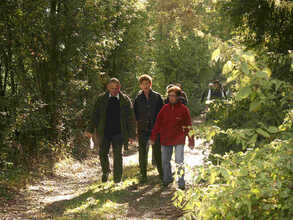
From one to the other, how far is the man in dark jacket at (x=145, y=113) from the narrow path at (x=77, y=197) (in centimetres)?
64

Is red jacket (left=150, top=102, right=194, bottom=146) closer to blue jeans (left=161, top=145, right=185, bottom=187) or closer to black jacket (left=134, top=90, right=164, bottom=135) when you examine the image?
blue jeans (left=161, top=145, right=185, bottom=187)

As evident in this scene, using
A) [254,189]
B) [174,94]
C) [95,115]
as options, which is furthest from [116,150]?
[254,189]

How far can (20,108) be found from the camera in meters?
9.66

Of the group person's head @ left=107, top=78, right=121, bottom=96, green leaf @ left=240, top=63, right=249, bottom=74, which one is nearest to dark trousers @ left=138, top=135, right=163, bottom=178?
person's head @ left=107, top=78, right=121, bottom=96

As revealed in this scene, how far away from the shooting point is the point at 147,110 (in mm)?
9438

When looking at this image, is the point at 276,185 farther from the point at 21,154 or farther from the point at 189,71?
the point at 189,71

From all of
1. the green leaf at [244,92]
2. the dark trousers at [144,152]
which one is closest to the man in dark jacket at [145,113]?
the dark trousers at [144,152]

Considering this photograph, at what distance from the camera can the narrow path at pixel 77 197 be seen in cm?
714

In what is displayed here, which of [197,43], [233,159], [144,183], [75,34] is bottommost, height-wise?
[144,183]

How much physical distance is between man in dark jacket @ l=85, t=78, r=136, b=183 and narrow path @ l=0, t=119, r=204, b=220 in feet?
2.85

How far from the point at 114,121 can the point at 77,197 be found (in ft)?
5.95

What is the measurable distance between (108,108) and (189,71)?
891 inches

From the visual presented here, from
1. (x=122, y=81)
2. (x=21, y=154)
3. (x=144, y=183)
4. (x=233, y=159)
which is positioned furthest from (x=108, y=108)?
(x=122, y=81)

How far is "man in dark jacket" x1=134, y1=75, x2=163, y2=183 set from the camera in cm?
940
